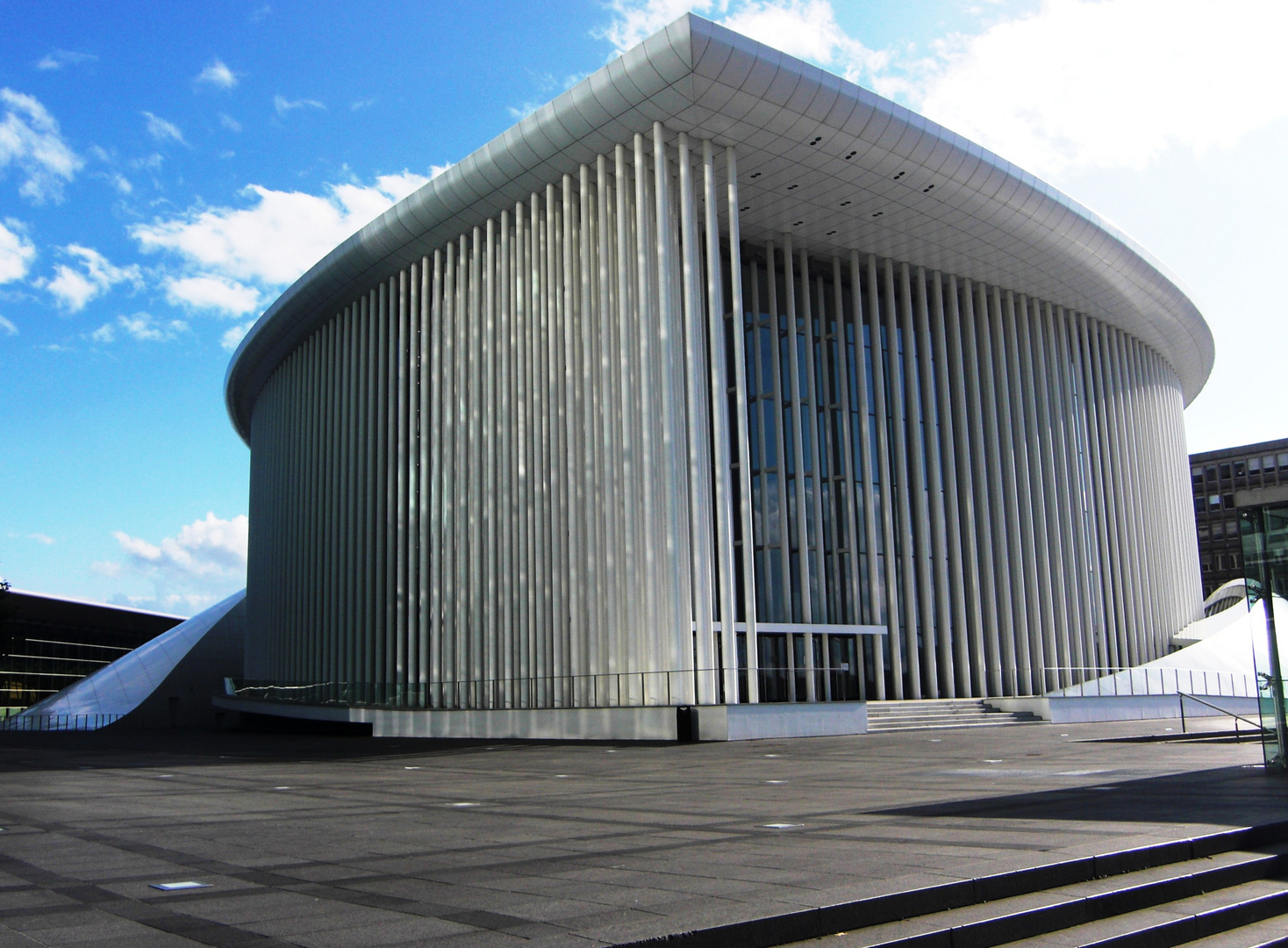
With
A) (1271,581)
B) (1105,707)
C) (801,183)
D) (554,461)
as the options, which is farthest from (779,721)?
(801,183)

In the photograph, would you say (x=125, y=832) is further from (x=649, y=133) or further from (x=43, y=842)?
(x=649, y=133)

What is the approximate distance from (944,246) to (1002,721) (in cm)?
1458

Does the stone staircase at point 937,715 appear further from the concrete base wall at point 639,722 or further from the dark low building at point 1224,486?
the dark low building at point 1224,486

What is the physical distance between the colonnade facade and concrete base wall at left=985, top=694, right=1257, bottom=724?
9.26 ft

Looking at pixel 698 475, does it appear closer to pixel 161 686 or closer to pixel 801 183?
pixel 801 183

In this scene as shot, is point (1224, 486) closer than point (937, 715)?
No

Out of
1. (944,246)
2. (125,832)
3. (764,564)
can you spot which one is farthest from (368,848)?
(944,246)

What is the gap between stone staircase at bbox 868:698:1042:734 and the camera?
27.2 meters

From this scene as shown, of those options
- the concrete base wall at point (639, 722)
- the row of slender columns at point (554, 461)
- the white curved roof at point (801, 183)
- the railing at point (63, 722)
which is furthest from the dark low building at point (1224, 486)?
the railing at point (63, 722)

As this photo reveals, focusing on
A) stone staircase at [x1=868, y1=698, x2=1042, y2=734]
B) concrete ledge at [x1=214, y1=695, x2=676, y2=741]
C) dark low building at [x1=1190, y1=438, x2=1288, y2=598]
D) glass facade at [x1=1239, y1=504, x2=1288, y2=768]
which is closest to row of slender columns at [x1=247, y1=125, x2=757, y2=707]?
concrete ledge at [x1=214, y1=695, x2=676, y2=741]

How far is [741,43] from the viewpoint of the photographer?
24172mm

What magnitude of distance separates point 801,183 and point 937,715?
1479 cm

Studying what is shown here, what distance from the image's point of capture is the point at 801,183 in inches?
1145

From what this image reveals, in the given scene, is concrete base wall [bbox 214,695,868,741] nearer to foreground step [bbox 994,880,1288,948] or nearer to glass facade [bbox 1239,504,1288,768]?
glass facade [bbox 1239,504,1288,768]
